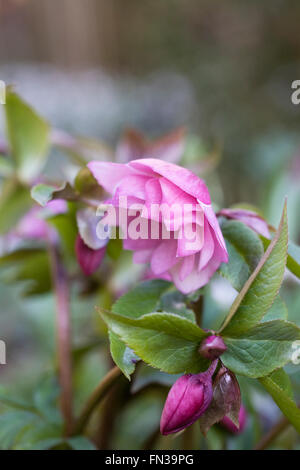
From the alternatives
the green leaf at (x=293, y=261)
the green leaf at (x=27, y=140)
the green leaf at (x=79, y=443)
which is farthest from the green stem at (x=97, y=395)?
the green leaf at (x=27, y=140)

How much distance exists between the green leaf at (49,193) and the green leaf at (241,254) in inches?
3.9

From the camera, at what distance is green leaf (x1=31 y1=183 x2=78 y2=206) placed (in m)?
0.27

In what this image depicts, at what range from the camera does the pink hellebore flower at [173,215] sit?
0.25 meters

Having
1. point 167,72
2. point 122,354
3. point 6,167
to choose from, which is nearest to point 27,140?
point 6,167

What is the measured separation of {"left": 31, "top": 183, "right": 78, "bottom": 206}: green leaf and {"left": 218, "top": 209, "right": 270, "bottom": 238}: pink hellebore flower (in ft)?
0.30

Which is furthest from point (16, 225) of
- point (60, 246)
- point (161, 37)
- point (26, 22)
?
point (26, 22)

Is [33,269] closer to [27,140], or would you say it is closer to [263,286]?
[27,140]

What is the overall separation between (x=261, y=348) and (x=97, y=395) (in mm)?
110

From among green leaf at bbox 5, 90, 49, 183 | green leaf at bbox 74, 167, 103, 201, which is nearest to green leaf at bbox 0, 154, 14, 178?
green leaf at bbox 5, 90, 49, 183

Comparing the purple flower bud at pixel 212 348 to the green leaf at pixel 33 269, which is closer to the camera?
the purple flower bud at pixel 212 348

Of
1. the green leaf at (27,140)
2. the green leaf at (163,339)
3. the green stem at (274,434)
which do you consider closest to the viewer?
the green leaf at (163,339)

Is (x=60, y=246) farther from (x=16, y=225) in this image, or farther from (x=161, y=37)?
(x=161, y=37)

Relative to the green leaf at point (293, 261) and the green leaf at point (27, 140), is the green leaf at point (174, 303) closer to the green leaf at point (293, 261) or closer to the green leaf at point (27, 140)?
the green leaf at point (293, 261)

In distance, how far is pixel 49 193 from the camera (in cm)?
28
